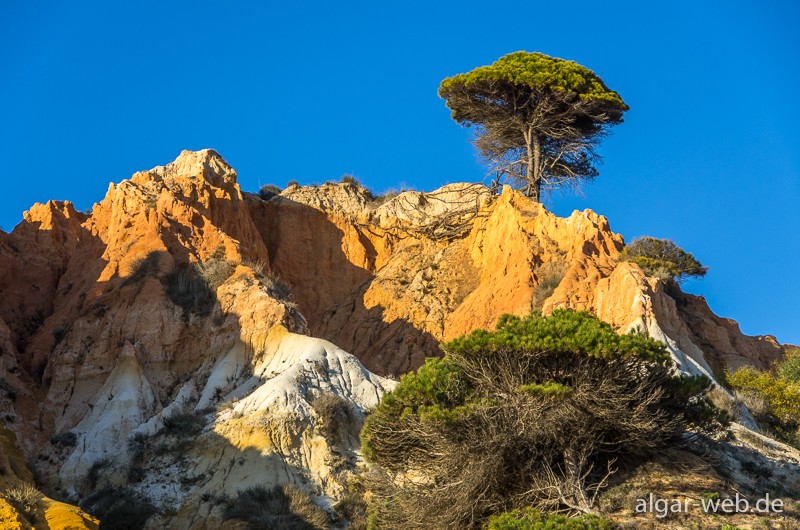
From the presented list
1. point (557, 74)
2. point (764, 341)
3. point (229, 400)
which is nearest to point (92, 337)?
point (229, 400)

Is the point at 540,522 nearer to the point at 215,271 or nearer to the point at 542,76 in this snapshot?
the point at 215,271

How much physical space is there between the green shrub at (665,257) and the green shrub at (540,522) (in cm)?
2133

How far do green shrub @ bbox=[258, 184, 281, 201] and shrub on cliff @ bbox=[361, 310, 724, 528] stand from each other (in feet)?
99.1

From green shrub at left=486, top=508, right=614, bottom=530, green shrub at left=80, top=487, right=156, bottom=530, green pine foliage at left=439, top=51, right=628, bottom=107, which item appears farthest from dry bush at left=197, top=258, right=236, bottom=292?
green shrub at left=486, top=508, right=614, bottom=530

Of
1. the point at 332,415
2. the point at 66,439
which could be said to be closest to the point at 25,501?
the point at 332,415

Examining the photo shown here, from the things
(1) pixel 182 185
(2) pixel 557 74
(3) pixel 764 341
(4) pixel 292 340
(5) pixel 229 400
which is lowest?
(5) pixel 229 400

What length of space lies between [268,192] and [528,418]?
112 ft

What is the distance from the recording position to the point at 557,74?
159 ft

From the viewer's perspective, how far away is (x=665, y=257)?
4641cm

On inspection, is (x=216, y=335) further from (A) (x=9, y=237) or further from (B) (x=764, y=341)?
(B) (x=764, y=341)

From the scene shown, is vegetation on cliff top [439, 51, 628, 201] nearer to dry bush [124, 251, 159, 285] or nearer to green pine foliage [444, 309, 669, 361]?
dry bush [124, 251, 159, 285]

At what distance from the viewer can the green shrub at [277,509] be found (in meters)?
29.1

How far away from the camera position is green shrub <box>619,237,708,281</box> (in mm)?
44000

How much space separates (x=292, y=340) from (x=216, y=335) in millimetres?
2921
